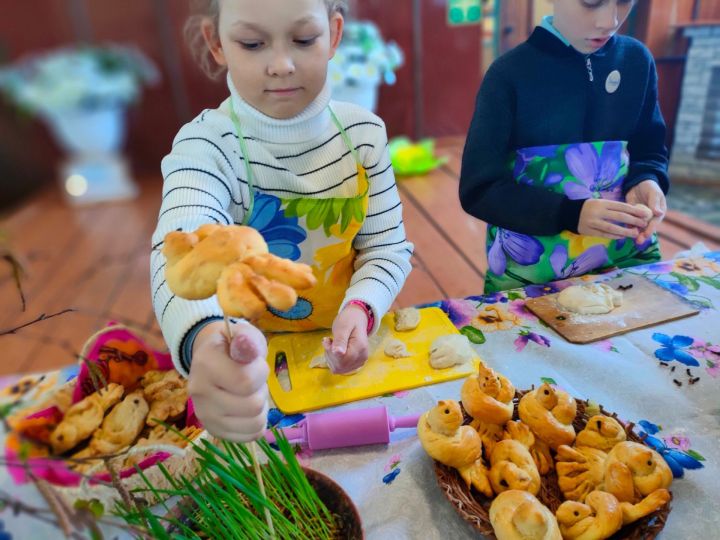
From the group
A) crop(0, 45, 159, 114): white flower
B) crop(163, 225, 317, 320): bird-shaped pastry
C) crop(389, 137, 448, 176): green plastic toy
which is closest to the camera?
crop(0, 45, 159, 114): white flower

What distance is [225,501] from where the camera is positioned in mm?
478

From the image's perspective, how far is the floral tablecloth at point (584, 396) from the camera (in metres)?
0.56

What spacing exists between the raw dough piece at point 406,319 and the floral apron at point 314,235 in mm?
100

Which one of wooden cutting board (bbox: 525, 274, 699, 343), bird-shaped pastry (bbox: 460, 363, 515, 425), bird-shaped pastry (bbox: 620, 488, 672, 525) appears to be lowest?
wooden cutting board (bbox: 525, 274, 699, 343)

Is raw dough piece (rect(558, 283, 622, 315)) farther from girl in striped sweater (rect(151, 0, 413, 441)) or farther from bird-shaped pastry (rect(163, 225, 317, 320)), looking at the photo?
bird-shaped pastry (rect(163, 225, 317, 320))

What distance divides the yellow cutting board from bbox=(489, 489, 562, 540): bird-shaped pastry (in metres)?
0.26

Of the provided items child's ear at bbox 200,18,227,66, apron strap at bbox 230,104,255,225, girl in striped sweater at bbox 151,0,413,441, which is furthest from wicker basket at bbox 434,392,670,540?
child's ear at bbox 200,18,227,66

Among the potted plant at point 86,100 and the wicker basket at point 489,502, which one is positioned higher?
the potted plant at point 86,100

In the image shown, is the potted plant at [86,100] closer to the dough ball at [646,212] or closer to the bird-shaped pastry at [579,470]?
the bird-shaped pastry at [579,470]

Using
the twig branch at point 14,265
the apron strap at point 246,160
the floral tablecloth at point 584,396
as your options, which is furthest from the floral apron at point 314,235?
the twig branch at point 14,265

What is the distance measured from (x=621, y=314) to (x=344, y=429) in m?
0.52

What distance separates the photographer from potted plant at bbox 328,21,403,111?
1.99 metres

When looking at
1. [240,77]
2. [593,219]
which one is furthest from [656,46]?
[240,77]

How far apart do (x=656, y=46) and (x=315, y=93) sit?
2.40 feet
